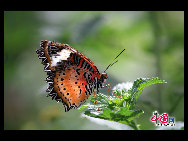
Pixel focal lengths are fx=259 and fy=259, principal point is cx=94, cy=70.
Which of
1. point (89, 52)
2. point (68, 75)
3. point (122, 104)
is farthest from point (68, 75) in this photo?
point (89, 52)

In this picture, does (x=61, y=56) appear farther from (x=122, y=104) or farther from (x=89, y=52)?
(x=89, y=52)

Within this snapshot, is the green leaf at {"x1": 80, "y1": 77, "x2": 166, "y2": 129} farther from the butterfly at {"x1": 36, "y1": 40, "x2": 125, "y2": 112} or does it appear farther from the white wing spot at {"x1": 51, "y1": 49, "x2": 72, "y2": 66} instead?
the white wing spot at {"x1": 51, "y1": 49, "x2": 72, "y2": 66}

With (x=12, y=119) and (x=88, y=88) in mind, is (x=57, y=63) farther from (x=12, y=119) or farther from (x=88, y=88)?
(x=12, y=119)

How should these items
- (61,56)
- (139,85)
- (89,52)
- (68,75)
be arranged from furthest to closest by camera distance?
(89,52)
(68,75)
(61,56)
(139,85)

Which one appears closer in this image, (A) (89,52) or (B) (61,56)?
(B) (61,56)

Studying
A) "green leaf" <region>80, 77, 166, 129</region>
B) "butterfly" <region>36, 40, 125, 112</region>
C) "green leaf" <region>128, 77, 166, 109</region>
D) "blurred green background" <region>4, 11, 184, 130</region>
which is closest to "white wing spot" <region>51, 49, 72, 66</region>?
"butterfly" <region>36, 40, 125, 112</region>

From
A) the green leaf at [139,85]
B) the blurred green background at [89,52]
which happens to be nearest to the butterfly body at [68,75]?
the green leaf at [139,85]
